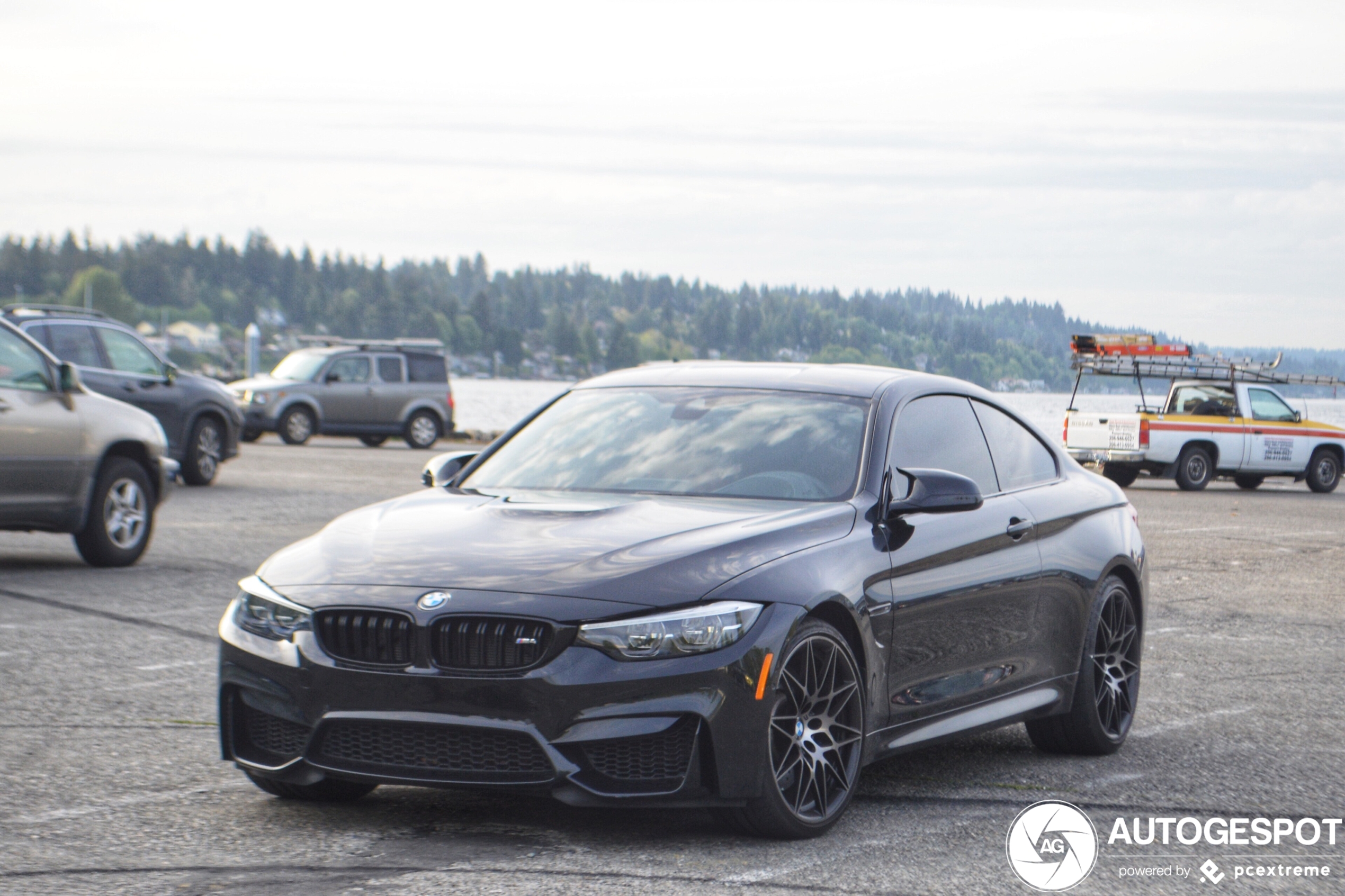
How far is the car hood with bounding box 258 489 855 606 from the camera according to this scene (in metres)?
4.66

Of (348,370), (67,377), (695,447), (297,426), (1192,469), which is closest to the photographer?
(695,447)

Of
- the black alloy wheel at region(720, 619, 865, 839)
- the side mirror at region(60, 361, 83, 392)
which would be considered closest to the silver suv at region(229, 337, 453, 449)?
the side mirror at region(60, 361, 83, 392)

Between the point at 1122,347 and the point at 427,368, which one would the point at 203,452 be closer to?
the point at 427,368

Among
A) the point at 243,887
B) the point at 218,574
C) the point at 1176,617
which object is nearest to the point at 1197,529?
the point at 1176,617

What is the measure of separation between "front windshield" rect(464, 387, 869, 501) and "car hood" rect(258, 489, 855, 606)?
0.16 meters

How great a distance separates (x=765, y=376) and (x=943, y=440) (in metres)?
0.71

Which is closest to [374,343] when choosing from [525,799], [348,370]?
[348,370]

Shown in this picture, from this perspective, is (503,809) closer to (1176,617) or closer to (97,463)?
(1176,617)

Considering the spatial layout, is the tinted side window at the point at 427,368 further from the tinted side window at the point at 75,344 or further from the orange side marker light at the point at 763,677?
the orange side marker light at the point at 763,677

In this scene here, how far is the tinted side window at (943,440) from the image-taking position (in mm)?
5934

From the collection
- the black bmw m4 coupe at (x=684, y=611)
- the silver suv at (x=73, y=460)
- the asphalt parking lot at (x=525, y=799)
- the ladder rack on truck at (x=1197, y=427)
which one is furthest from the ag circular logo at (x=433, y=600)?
the ladder rack on truck at (x=1197, y=427)

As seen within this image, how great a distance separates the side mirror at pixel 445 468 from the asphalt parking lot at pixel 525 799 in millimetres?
1233

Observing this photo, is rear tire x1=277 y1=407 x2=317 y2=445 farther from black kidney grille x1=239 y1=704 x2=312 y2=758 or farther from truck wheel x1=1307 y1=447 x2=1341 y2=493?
black kidney grille x1=239 y1=704 x2=312 y2=758

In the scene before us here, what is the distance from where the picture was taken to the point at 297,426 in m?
32.2
